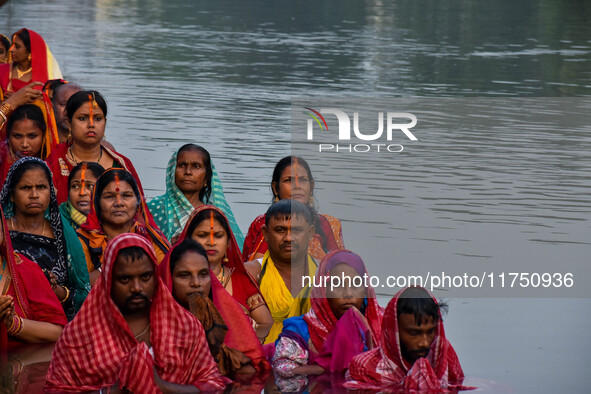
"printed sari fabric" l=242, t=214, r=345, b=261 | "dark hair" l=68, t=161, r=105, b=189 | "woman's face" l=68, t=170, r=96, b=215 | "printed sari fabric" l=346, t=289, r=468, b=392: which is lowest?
"printed sari fabric" l=346, t=289, r=468, b=392

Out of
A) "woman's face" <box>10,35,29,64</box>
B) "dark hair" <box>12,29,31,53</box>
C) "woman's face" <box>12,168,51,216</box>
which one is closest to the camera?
"woman's face" <box>12,168,51,216</box>

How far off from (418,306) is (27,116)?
3.49 m

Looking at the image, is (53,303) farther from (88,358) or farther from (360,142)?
(360,142)

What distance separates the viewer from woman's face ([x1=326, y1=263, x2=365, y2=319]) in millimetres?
4844

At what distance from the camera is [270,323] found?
5.55 m

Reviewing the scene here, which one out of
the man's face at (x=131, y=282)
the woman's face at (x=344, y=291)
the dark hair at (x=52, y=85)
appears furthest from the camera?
the dark hair at (x=52, y=85)

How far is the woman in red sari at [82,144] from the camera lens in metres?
6.67

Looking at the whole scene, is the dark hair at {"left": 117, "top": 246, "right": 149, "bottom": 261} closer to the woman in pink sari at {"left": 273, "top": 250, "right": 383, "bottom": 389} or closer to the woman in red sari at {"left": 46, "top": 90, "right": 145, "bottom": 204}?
the woman in pink sari at {"left": 273, "top": 250, "right": 383, "bottom": 389}

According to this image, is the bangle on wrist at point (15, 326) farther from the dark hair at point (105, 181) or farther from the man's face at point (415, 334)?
the man's face at point (415, 334)

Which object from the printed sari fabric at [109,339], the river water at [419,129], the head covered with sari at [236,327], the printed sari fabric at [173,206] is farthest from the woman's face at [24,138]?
the printed sari fabric at [109,339]

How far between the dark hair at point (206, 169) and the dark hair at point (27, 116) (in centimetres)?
106

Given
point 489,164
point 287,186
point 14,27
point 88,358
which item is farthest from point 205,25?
point 88,358

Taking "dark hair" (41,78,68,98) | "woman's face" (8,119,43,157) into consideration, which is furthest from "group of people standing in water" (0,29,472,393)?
"dark hair" (41,78,68,98)

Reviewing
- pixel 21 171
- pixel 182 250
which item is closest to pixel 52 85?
pixel 21 171
